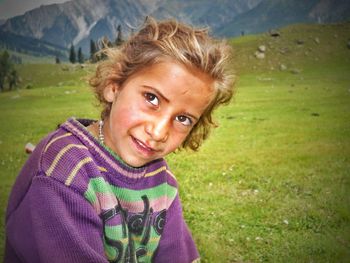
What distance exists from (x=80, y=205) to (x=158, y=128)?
34.2 inches

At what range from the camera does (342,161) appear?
40.5ft

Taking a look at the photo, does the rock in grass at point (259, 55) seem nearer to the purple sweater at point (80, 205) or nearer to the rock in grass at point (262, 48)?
the rock in grass at point (262, 48)

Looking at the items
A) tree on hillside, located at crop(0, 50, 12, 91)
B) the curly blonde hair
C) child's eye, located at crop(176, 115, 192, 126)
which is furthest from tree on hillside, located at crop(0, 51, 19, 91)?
child's eye, located at crop(176, 115, 192, 126)

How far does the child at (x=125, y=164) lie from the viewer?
2479 mm

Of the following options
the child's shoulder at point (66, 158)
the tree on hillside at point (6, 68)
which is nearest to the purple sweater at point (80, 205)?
the child's shoulder at point (66, 158)

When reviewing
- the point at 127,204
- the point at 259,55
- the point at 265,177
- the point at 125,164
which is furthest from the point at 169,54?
the point at 259,55

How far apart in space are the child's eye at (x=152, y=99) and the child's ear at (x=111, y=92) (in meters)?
0.48

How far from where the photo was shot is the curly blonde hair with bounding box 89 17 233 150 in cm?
310

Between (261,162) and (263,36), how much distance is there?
75.7 meters

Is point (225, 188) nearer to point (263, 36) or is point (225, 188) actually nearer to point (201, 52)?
point (201, 52)

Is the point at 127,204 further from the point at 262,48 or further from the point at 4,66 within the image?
the point at 4,66

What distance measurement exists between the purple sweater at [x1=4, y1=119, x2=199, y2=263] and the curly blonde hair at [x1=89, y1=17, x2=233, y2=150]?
2.06 feet

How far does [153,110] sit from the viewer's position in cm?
302

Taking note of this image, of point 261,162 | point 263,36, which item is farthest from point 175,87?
point 263,36
